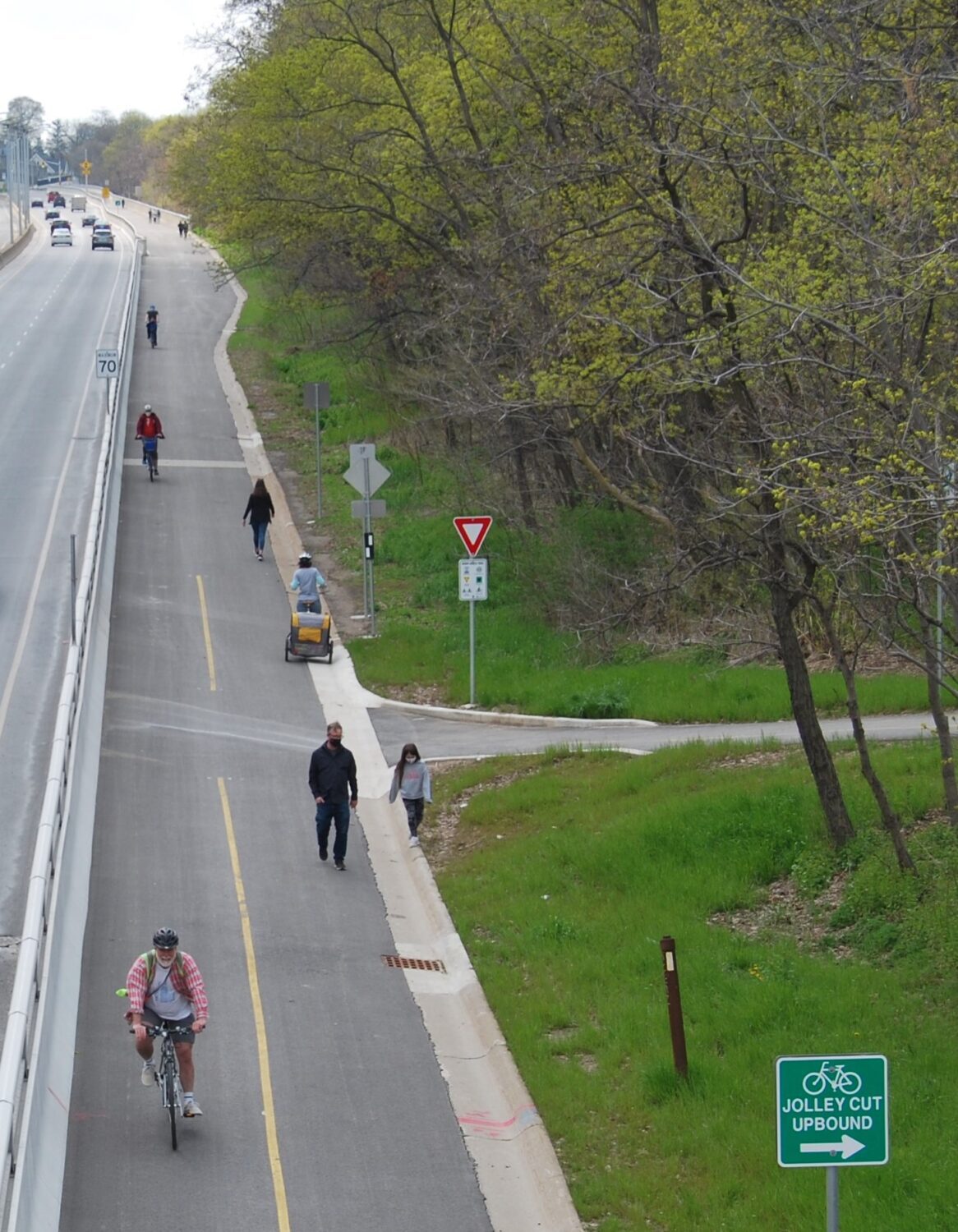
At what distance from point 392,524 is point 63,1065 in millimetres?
23588

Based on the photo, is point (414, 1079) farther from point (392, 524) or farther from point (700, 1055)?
point (392, 524)

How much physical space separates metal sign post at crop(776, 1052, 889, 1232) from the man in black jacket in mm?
9985

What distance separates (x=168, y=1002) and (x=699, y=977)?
13.9ft

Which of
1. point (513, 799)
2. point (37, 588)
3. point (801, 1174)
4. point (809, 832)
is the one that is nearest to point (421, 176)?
point (37, 588)

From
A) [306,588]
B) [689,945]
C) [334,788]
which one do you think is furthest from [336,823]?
[306,588]

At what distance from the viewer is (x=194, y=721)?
22.0 metres

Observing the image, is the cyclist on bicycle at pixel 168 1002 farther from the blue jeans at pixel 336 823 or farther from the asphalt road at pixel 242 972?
the blue jeans at pixel 336 823

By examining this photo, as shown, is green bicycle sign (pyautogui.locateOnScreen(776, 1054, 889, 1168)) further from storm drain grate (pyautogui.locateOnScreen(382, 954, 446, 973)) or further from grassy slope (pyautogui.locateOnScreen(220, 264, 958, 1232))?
storm drain grate (pyautogui.locateOnScreen(382, 954, 446, 973))

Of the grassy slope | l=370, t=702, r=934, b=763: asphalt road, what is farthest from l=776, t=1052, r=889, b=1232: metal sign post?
l=370, t=702, r=934, b=763: asphalt road

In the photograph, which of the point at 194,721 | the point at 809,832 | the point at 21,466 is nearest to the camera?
the point at 809,832

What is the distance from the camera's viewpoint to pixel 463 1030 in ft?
43.2

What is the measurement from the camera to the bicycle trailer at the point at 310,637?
25.0 meters

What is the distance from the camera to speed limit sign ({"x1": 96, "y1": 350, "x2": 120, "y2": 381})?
43938 millimetres

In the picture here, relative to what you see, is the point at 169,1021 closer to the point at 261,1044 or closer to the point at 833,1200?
the point at 261,1044
